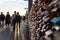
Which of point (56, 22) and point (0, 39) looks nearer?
point (56, 22)

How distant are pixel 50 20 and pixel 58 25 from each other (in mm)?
259

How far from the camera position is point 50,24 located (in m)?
1.99

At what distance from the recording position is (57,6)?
6.02ft

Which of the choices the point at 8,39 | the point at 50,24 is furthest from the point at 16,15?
the point at 50,24

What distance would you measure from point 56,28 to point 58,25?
0.12ft

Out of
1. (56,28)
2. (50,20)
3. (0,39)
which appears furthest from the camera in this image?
(0,39)

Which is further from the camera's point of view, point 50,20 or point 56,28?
point 50,20

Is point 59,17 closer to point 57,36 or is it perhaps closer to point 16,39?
point 57,36

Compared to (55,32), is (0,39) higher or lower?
lower

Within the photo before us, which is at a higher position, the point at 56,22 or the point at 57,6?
the point at 57,6

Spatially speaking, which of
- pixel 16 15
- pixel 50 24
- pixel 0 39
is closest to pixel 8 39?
pixel 0 39

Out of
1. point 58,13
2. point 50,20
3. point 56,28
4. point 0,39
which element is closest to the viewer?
point 56,28

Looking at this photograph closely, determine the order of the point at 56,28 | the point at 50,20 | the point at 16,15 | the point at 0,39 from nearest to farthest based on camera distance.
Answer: the point at 56,28, the point at 50,20, the point at 0,39, the point at 16,15

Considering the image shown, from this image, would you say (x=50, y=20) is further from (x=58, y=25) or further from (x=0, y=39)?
(x=0, y=39)
